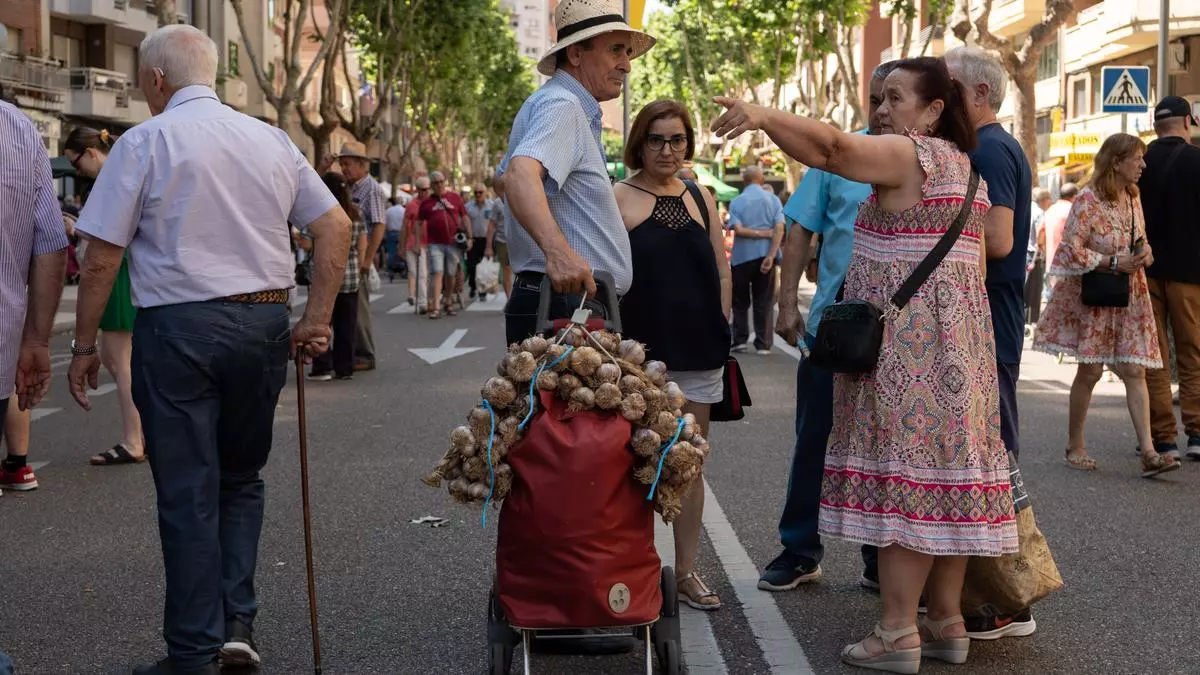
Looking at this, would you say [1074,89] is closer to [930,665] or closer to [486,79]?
[930,665]

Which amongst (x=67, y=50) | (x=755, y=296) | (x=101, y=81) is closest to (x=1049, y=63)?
(x=101, y=81)

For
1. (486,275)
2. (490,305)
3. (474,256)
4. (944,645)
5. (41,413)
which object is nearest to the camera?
(944,645)

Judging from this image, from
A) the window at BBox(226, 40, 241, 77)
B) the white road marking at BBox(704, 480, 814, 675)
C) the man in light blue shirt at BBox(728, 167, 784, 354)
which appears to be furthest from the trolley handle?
the window at BBox(226, 40, 241, 77)

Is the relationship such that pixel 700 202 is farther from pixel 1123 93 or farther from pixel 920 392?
pixel 1123 93

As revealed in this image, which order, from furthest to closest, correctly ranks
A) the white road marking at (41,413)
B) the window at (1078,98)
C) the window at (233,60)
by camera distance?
the window at (233,60) → the window at (1078,98) → the white road marking at (41,413)

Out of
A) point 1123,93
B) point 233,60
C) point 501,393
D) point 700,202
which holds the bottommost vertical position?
point 501,393

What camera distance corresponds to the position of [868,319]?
4.97m

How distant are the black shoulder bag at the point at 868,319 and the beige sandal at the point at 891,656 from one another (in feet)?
2.66

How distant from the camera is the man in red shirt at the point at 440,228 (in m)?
22.1

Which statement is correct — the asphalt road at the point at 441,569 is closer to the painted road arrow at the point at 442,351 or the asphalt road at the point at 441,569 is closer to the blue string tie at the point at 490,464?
the blue string tie at the point at 490,464

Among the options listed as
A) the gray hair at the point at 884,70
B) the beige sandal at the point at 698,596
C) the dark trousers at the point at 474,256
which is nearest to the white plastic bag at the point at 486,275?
the dark trousers at the point at 474,256

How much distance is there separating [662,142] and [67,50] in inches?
1904

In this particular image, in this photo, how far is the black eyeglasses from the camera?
5863 mm

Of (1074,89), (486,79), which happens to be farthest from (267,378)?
(486,79)
